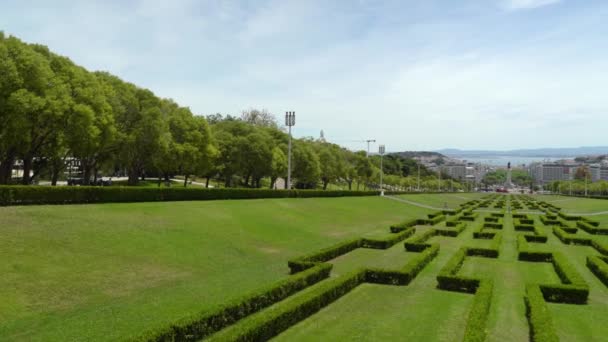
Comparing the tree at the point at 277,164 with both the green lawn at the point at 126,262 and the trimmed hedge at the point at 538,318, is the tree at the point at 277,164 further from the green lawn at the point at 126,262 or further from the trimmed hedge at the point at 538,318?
the trimmed hedge at the point at 538,318

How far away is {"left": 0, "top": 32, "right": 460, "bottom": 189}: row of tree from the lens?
31.6 meters

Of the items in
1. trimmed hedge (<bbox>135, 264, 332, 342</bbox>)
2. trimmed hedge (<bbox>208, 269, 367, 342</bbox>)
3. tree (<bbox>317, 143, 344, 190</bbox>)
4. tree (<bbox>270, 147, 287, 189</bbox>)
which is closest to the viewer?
trimmed hedge (<bbox>135, 264, 332, 342</bbox>)

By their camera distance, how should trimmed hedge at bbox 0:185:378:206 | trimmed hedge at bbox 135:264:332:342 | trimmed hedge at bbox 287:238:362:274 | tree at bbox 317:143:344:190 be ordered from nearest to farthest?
trimmed hedge at bbox 135:264:332:342 → trimmed hedge at bbox 287:238:362:274 → trimmed hedge at bbox 0:185:378:206 → tree at bbox 317:143:344:190

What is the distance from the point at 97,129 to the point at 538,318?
33.5m

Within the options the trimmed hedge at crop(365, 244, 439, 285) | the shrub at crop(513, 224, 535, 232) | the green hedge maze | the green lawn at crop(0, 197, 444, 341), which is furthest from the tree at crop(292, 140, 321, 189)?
the trimmed hedge at crop(365, 244, 439, 285)

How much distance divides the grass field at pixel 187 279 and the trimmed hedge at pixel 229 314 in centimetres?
42

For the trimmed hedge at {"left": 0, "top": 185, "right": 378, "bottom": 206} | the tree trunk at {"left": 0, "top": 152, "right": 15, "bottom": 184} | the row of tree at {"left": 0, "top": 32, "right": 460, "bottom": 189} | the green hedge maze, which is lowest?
the green hedge maze

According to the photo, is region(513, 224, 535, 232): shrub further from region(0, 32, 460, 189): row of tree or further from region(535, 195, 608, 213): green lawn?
region(0, 32, 460, 189): row of tree

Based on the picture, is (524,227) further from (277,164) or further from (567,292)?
(277,164)

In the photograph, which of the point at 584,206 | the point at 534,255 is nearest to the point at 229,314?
the point at 534,255

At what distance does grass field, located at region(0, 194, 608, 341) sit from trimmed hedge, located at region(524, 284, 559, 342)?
426mm

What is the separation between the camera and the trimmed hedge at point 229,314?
1009 centimetres

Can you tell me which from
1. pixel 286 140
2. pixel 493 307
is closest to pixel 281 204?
pixel 493 307

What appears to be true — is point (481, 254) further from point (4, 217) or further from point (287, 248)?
point (4, 217)
